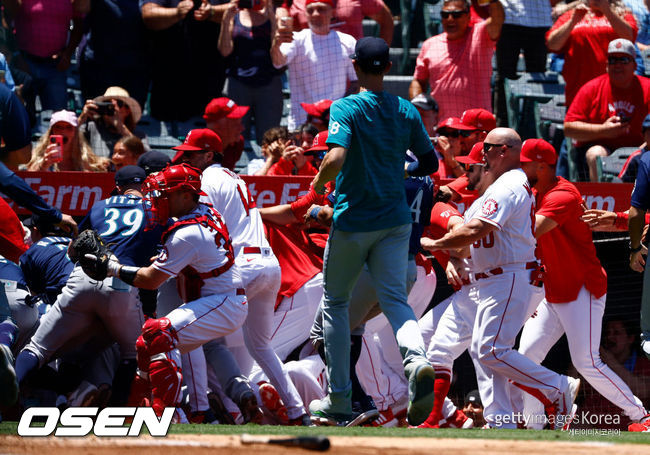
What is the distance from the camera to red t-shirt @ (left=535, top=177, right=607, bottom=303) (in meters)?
6.87

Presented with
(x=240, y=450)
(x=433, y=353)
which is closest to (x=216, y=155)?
(x=433, y=353)

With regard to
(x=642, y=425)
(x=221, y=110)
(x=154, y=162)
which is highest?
(x=221, y=110)

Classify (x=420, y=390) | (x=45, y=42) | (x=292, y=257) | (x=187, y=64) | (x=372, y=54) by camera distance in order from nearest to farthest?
(x=420, y=390) < (x=372, y=54) < (x=292, y=257) < (x=45, y=42) < (x=187, y=64)

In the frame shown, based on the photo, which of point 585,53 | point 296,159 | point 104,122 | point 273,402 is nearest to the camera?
point 273,402

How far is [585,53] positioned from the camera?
965 centimetres

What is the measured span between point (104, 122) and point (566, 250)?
3.73 metres

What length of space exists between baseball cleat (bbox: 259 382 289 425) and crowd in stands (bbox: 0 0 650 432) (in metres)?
1.97

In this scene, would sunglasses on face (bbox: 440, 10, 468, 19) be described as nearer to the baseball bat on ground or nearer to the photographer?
the photographer

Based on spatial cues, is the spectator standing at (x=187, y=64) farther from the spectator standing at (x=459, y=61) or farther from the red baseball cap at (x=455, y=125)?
the red baseball cap at (x=455, y=125)

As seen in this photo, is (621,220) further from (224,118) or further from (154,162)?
(154,162)

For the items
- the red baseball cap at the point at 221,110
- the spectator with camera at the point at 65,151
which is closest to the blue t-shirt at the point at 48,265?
the spectator with camera at the point at 65,151

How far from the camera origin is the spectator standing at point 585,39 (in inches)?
376

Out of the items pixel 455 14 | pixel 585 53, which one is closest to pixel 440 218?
pixel 455 14

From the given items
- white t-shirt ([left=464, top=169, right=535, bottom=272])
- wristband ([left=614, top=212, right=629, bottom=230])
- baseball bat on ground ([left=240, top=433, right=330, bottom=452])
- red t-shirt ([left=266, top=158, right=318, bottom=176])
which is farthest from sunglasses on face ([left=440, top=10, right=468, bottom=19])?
baseball bat on ground ([left=240, top=433, right=330, bottom=452])
